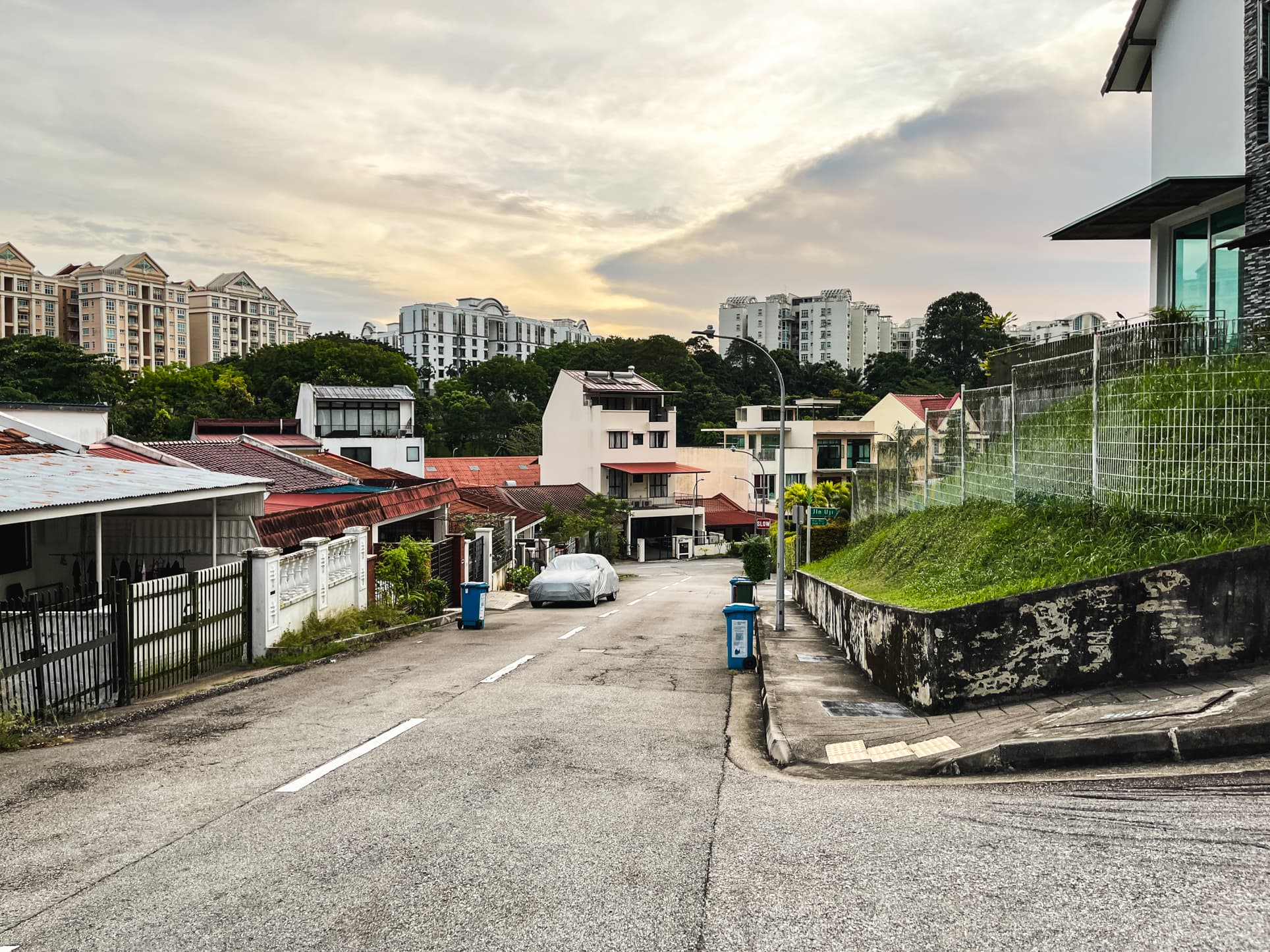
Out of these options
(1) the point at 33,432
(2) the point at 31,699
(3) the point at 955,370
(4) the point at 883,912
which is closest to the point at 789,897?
(4) the point at 883,912

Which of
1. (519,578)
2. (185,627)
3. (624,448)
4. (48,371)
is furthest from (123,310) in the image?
(185,627)

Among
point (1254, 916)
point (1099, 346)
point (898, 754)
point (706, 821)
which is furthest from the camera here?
point (1099, 346)

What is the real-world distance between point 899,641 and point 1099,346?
13.7 ft

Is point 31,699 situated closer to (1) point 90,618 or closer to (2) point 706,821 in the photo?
(1) point 90,618

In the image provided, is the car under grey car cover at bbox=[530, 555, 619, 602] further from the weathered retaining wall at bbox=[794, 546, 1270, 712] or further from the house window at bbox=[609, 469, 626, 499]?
the house window at bbox=[609, 469, 626, 499]

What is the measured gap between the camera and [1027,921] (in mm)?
4766

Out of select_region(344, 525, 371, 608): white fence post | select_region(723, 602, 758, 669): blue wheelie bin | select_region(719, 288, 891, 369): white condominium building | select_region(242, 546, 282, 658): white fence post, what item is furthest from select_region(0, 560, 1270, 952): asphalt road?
select_region(719, 288, 891, 369): white condominium building

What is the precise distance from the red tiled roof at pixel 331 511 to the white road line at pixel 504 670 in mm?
4677

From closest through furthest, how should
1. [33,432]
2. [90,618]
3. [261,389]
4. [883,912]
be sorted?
1. [883,912]
2. [90,618]
3. [33,432]
4. [261,389]

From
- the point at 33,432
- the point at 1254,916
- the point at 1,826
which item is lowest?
the point at 1,826

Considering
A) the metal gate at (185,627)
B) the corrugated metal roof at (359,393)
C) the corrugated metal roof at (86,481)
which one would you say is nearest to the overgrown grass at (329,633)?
the metal gate at (185,627)

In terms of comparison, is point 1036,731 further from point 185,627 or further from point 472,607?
point 472,607

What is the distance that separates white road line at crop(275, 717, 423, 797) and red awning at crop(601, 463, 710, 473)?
5662 centimetres

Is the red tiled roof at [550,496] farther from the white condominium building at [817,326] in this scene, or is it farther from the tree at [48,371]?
the white condominium building at [817,326]
